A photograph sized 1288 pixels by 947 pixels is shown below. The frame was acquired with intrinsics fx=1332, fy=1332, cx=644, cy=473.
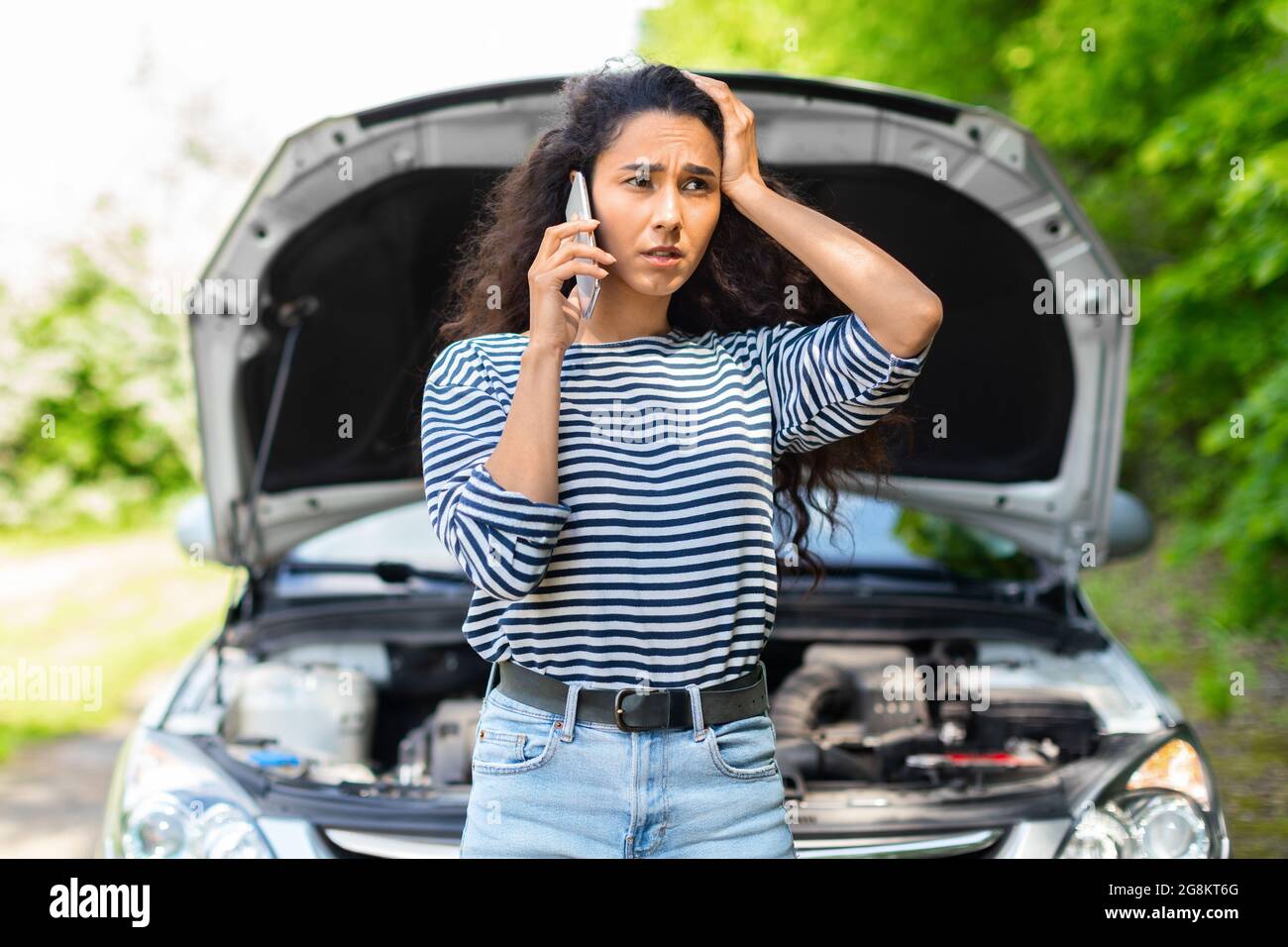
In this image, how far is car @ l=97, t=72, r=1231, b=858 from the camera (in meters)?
2.67

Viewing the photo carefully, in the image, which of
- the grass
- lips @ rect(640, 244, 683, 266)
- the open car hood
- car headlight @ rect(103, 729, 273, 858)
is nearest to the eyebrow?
lips @ rect(640, 244, 683, 266)

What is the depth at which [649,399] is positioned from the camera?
5.85 ft

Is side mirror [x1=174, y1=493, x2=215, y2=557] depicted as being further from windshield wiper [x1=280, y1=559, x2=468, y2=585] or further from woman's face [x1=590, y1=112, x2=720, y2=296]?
woman's face [x1=590, y1=112, x2=720, y2=296]

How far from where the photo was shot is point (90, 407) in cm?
1559

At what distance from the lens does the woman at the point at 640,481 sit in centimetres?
168

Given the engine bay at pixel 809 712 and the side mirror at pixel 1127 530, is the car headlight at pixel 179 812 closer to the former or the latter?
the engine bay at pixel 809 712

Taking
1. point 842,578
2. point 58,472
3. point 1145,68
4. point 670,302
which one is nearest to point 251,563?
point 842,578

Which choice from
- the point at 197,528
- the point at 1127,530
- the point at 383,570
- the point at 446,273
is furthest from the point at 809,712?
the point at 197,528

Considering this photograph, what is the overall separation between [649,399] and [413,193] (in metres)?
1.60

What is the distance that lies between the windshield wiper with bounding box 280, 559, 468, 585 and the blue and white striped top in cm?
194

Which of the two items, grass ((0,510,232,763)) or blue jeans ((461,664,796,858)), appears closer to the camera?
blue jeans ((461,664,796,858))

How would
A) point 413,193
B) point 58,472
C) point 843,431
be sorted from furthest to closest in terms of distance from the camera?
1. point 58,472
2. point 413,193
3. point 843,431

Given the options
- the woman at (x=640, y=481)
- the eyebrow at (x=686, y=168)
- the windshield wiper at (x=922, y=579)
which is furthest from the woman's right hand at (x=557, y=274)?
the windshield wiper at (x=922, y=579)

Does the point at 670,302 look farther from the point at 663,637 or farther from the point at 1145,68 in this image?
the point at 1145,68
